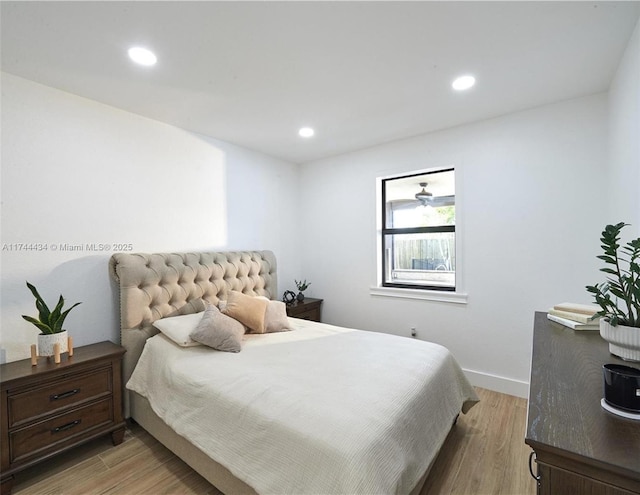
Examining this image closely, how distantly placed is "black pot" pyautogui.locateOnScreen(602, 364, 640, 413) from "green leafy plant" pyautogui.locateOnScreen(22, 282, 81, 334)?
107 inches

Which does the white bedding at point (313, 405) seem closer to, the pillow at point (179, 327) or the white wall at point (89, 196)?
the pillow at point (179, 327)

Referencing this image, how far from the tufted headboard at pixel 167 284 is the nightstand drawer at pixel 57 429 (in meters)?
0.27

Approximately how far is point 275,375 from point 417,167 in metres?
2.46

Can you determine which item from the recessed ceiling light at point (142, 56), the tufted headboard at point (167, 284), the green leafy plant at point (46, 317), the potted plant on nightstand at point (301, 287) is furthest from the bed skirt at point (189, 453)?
the recessed ceiling light at point (142, 56)

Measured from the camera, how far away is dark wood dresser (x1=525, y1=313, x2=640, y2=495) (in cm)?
69

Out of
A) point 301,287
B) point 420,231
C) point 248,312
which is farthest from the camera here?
point 301,287

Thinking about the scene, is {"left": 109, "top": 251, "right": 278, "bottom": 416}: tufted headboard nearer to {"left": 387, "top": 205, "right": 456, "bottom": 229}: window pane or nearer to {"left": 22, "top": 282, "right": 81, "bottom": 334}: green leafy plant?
{"left": 22, "top": 282, "right": 81, "bottom": 334}: green leafy plant

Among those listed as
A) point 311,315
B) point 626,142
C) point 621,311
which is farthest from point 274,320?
point 626,142

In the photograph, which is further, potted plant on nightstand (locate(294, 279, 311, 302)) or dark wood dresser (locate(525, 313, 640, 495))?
potted plant on nightstand (locate(294, 279, 311, 302))

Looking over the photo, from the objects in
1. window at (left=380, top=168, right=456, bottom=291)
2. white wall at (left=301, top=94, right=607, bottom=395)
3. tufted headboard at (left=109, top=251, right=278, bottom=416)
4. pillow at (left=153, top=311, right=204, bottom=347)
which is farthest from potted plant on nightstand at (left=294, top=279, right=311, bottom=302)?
pillow at (left=153, top=311, right=204, bottom=347)

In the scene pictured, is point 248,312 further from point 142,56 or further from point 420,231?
point 420,231

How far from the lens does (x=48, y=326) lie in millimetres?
1876

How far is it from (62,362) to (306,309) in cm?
219

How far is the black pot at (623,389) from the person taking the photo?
2.72 ft
